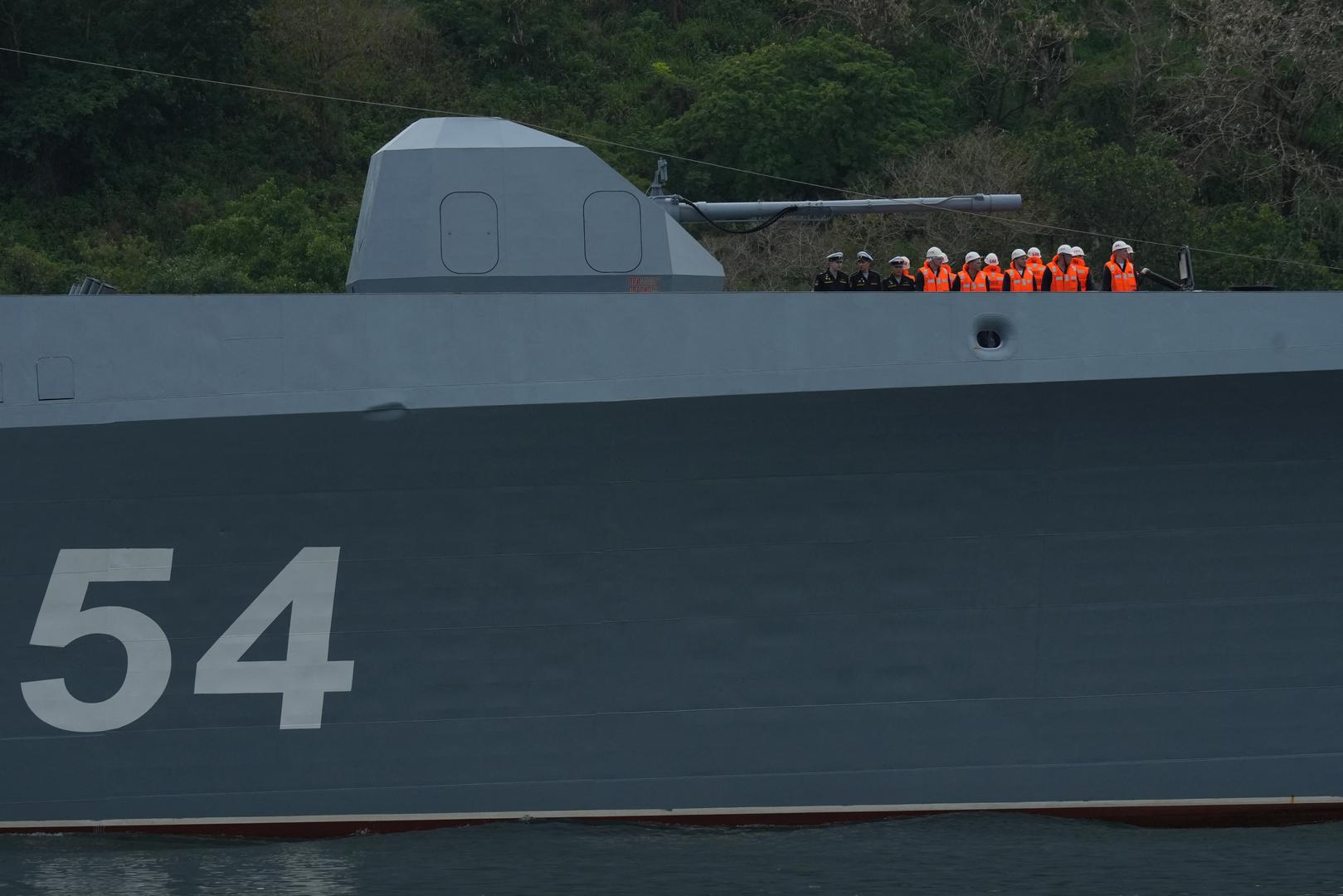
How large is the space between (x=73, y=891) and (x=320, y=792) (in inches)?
58.0

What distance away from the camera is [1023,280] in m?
10.1

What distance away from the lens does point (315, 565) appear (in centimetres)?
853

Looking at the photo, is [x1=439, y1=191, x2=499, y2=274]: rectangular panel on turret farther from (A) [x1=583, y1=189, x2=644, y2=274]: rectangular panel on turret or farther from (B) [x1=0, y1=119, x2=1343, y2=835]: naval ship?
(A) [x1=583, y1=189, x2=644, y2=274]: rectangular panel on turret

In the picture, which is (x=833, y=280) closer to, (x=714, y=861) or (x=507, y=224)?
(x=507, y=224)

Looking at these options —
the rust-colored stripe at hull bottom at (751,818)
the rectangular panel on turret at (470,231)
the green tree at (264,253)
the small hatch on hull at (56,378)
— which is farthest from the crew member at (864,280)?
the green tree at (264,253)

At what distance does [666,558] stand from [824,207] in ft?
9.66

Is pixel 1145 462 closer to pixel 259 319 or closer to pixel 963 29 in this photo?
pixel 259 319

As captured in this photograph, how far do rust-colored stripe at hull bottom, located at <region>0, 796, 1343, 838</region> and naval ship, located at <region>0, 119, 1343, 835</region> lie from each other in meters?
0.03

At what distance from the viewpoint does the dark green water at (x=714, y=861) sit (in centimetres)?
787

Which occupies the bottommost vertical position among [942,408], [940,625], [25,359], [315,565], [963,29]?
[940,625]

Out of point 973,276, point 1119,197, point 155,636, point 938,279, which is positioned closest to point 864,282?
point 938,279

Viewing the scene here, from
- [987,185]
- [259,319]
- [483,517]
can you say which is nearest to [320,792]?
[483,517]

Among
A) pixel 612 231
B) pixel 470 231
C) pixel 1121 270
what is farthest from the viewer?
pixel 1121 270

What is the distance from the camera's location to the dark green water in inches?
310
